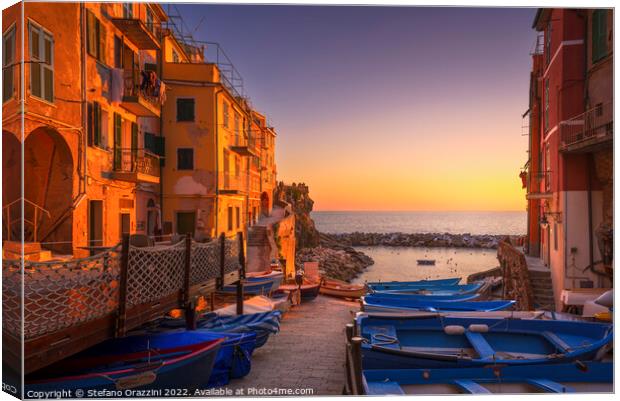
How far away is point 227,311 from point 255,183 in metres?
18.6

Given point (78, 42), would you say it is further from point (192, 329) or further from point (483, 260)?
point (483, 260)

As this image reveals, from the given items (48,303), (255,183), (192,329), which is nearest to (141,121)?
(192,329)

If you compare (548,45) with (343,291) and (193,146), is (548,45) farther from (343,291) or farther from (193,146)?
(343,291)

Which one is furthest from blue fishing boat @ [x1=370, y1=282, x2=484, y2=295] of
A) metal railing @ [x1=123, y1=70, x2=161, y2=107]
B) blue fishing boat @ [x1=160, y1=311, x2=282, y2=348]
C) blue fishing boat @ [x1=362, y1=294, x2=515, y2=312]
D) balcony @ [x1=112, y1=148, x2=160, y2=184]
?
metal railing @ [x1=123, y1=70, x2=161, y2=107]

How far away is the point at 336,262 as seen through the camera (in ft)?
168

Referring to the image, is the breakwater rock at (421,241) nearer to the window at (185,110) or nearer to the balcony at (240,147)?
the balcony at (240,147)

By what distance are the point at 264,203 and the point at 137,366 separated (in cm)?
3095

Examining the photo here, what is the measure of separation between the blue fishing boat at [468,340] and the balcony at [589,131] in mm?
4173

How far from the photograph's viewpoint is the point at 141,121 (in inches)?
586

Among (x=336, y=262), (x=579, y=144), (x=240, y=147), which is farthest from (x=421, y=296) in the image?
(x=336, y=262)

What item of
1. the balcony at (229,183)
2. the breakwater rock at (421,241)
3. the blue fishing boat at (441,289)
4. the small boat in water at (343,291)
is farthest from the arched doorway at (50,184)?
the breakwater rock at (421,241)

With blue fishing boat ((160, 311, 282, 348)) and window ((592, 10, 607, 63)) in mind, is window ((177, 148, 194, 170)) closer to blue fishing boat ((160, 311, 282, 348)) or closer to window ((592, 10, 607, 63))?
blue fishing boat ((160, 311, 282, 348))

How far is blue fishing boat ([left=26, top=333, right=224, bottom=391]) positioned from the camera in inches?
258

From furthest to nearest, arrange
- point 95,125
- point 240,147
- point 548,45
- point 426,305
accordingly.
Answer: point 240,147 < point 548,45 < point 426,305 < point 95,125
